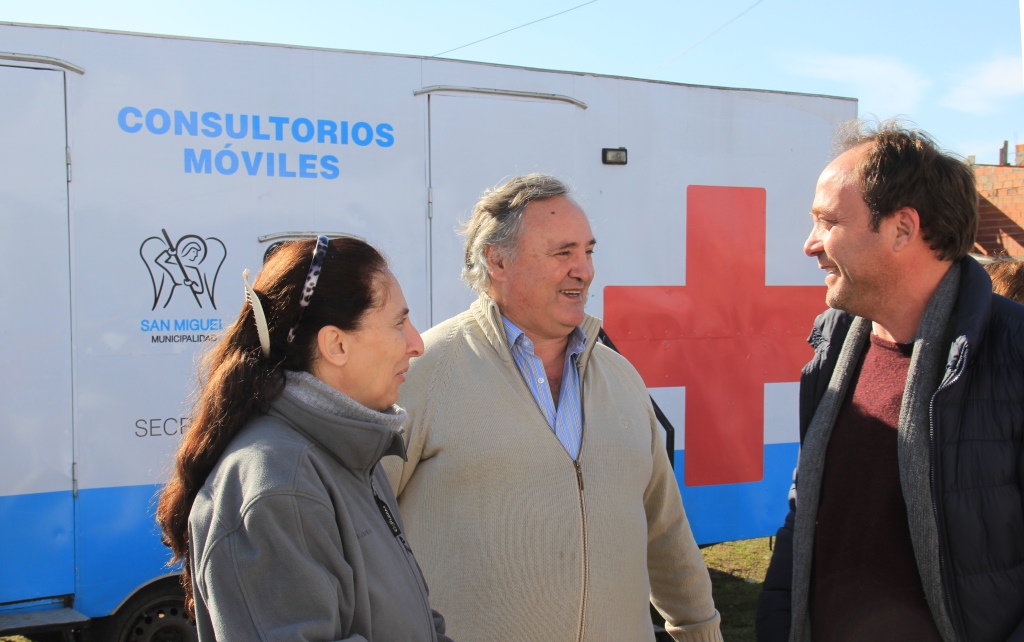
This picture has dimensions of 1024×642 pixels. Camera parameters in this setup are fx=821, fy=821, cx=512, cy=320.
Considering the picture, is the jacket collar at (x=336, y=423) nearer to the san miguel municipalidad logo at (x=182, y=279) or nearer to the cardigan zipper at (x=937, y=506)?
the cardigan zipper at (x=937, y=506)

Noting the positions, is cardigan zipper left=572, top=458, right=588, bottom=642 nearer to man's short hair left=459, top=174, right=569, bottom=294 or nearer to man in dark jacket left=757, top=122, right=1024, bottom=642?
man in dark jacket left=757, top=122, right=1024, bottom=642

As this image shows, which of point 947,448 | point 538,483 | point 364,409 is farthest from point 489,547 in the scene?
point 947,448

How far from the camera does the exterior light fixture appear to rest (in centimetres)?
398

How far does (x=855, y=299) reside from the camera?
5.96 feet

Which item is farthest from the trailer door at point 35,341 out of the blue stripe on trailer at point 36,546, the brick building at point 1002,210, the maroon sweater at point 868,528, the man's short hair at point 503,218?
the brick building at point 1002,210

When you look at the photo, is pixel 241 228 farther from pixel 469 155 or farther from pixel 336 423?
pixel 336 423

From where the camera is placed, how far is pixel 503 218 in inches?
85.6

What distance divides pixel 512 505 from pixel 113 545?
226cm

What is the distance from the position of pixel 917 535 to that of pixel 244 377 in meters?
1.32

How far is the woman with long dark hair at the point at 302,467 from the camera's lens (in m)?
1.10

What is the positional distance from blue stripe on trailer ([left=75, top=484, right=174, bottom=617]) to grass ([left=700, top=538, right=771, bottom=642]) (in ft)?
9.71

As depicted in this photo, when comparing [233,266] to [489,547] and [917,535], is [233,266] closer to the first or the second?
[489,547]

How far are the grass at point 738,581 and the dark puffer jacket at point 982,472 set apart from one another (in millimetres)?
3147

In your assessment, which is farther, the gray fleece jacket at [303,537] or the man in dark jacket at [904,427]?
the man in dark jacket at [904,427]
